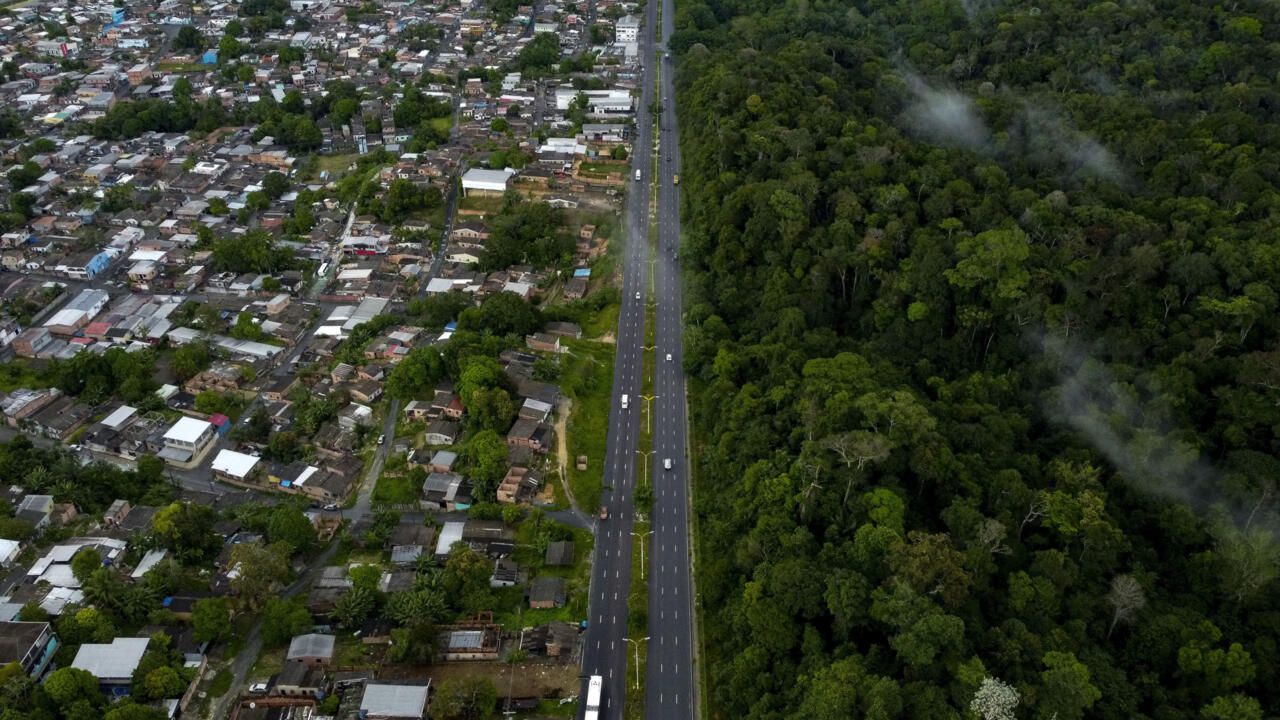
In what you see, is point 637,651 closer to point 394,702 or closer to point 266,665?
point 394,702

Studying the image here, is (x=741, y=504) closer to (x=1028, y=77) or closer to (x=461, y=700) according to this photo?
(x=461, y=700)

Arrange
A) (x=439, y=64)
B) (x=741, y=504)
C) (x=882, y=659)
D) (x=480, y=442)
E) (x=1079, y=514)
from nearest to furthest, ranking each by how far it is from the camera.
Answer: (x=882, y=659), (x=1079, y=514), (x=741, y=504), (x=480, y=442), (x=439, y=64)

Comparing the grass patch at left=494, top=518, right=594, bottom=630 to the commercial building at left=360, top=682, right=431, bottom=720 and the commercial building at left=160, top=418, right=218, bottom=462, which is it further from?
the commercial building at left=160, top=418, right=218, bottom=462

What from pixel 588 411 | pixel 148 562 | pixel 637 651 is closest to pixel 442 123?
pixel 588 411

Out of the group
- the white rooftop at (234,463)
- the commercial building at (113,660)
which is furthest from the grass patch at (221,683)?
the white rooftop at (234,463)

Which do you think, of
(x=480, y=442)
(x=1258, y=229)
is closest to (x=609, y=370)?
(x=480, y=442)
